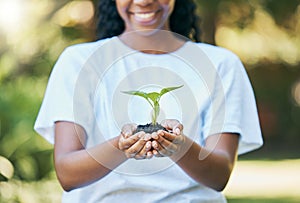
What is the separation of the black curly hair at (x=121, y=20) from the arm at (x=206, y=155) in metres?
0.54

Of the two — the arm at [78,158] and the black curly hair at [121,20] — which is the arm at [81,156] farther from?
the black curly hair at [121,20]

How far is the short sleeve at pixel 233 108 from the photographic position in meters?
2.73

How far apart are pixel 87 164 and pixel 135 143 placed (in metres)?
0.39

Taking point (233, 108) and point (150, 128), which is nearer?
point (150, 128)

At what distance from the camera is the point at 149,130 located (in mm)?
2223

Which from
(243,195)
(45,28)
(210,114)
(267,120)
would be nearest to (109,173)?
(210,114)

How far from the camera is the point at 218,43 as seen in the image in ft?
42.9

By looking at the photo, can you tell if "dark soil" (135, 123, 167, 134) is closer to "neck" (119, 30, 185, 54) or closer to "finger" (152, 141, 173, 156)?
"finger" (152, 141, 173, 156)

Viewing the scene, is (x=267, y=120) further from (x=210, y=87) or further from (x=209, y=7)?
(x=210, y=87)

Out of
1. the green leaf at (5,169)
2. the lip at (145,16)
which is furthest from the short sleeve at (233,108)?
the green leaf at (5,169)

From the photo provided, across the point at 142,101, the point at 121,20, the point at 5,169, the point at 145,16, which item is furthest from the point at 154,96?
the point at 5,169

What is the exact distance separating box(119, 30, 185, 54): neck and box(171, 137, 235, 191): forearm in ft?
1.24

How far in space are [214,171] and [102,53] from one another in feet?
1.67

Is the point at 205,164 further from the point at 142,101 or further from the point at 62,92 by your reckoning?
the point at 62,92
